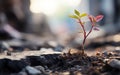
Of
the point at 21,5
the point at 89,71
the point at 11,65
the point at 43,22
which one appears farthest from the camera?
the point at 43,22

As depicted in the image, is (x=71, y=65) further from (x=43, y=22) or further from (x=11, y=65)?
(x=43, y=22)

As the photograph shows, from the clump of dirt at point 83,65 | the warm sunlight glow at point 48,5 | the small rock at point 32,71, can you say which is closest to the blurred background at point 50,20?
the warm sunlight glow at point 48,5

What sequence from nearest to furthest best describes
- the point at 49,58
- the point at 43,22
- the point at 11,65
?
1. the point at 11,65
2. the point at 49,58
3. the point at 43,22

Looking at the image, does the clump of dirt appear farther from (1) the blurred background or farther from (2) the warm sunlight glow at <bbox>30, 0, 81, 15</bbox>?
(2) the warm sunlight glow at <bbox>30, 0, 81, 15</bbox>

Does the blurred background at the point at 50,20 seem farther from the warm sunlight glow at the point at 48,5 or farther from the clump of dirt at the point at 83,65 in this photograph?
the clump of dirt at the point at 83,65

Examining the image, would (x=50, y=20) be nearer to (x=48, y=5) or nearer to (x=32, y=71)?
(x=48, y=5)

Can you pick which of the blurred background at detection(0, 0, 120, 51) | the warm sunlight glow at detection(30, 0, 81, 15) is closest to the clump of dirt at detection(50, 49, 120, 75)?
the blurred background at detection(0, 0, 120, 51)

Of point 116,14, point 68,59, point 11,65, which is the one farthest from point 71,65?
point 116,14

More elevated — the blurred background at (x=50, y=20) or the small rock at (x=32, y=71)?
the blurred background at (x=50, y=20)

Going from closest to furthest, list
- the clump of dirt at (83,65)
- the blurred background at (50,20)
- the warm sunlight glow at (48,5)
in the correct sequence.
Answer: the clump of dirt at (83,65), the blurred background at (50,20), the warm sunlight glow at (48,5)
